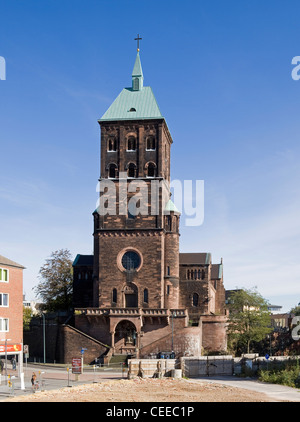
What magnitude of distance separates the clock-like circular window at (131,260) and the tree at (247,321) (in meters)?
17.8

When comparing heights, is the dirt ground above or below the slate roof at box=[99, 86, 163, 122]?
below

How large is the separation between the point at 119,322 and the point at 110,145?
22244 millimetres

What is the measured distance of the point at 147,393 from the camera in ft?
141

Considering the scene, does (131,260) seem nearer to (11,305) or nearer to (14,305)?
(14,305)

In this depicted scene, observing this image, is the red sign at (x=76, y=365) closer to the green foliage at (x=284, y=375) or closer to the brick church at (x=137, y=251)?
the green foliage at (x=284, y=375)

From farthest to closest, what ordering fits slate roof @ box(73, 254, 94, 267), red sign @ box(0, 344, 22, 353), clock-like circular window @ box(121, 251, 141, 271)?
slate roof @ box(73, 254, 94, 267) < clock-like circular window @ box(121, 251, 141, 271) < red sign @ box(0, 344, 22, 353)

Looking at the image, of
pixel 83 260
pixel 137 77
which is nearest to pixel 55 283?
pixel 83 260

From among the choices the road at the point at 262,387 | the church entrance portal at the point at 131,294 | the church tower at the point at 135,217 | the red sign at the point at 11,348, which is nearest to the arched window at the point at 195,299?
the church tower at the point at 135,217

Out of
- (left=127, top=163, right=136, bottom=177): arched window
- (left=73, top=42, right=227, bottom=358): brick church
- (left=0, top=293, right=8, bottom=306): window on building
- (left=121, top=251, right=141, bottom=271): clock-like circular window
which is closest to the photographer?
(left=0, top=293, right=8, bottom=306): window on building

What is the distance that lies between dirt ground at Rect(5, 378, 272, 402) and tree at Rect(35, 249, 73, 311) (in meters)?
45.6

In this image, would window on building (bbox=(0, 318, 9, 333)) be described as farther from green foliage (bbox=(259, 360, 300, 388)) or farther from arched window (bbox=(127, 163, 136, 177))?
arched window (bbox=(127, 163, 136, 177))

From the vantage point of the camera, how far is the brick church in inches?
2928

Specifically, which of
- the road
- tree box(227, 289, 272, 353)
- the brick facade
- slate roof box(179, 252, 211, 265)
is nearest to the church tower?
slate roof box(179, 252, 211, 265)
